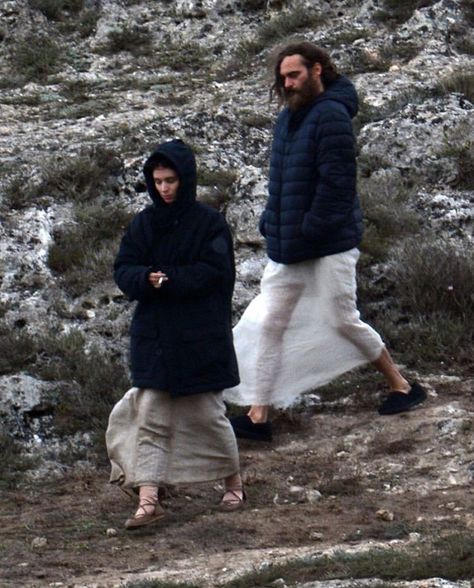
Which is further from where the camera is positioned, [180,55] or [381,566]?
[180,55]

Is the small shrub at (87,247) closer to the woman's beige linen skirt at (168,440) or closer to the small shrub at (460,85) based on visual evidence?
the woman's beige linen skirt at (168,440)

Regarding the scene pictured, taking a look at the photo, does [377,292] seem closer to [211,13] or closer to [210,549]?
[210,549]

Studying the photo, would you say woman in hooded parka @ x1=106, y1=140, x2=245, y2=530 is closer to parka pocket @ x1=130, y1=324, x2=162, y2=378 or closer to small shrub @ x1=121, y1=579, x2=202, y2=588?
parka pocket @ x1=130, y1=324, x2=162, y2=378

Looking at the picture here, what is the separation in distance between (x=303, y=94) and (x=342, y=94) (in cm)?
20

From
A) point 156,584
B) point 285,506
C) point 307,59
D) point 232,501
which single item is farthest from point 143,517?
point 307,59

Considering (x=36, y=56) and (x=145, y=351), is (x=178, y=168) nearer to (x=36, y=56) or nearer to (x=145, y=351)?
(x=145, y=351)

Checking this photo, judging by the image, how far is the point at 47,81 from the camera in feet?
39.4

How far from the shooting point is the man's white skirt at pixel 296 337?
7.11 metres

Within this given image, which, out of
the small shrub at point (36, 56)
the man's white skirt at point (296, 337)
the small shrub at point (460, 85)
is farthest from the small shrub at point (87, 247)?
the small shrub at point (36, 56)

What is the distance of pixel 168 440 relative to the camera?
21.0ft

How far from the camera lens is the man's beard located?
6.93 m

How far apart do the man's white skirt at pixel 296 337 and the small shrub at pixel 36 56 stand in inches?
218

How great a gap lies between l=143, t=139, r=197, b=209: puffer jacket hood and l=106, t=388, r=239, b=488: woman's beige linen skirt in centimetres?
84

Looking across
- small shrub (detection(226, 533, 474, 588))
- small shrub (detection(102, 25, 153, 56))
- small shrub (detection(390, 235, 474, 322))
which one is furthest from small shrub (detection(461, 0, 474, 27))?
small shrub (detection(226, 533, 474, 588))
